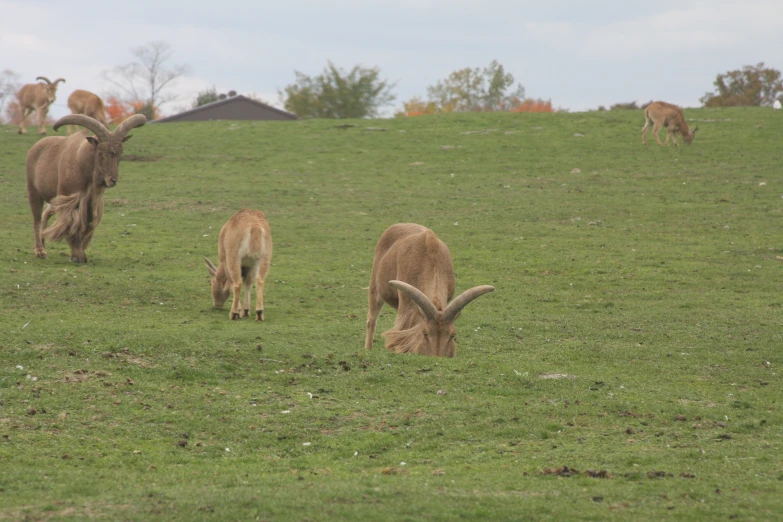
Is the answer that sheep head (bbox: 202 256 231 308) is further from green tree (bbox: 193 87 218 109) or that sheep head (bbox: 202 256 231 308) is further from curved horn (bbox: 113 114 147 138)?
green tree (bbox: 193 87 218 109)

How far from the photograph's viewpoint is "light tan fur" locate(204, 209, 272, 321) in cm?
1368

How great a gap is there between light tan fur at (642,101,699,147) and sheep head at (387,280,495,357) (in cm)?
2630

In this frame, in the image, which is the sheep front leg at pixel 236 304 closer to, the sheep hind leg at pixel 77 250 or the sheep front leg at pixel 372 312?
the sheep front leg at pixel 372 312

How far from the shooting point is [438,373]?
10039 mm

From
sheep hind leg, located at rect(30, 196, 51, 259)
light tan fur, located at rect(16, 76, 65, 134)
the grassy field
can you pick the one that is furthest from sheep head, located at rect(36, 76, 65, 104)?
sheep hind leg, located at rect(30, 196, 51, 259)

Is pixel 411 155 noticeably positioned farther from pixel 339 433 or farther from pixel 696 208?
pixel 339 433

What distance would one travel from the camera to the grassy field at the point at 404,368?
6.38 meters

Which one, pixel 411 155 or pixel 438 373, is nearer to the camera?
pixel 438 373

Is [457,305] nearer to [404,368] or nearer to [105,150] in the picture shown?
[404,368]

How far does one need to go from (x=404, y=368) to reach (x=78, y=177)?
894cm

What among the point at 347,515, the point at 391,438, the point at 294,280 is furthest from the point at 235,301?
the point at 347,515

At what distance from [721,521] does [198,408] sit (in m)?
4.75

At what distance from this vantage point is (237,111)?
66.7m

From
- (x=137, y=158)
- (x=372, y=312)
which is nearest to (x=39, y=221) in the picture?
(x=372, y=312)
